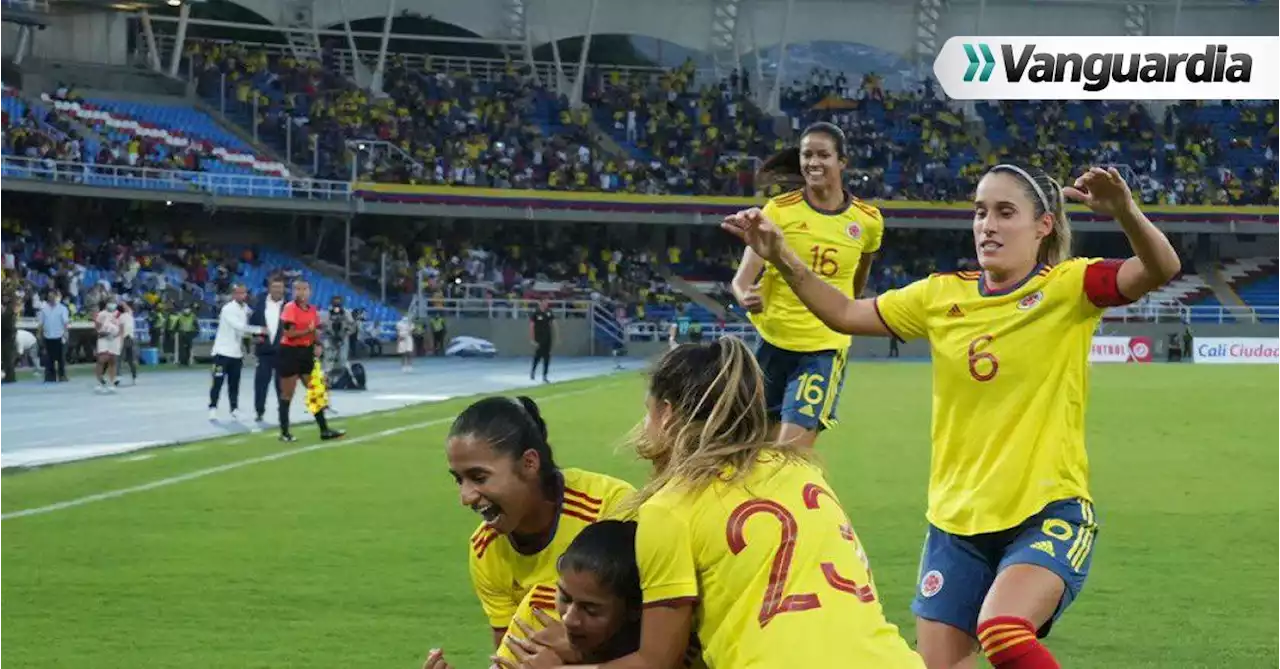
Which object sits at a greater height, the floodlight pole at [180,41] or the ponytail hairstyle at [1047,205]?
the floodlight pole at [180,41]

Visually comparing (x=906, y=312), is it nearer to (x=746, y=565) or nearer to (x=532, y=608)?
(x=532, y=608)

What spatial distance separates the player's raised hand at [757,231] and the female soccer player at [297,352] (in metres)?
16.2

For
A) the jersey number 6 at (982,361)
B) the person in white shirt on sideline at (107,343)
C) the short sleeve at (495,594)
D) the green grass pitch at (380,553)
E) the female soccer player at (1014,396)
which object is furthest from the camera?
the person in white shirt on sideline at (107,343)

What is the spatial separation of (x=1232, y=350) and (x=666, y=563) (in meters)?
54.8

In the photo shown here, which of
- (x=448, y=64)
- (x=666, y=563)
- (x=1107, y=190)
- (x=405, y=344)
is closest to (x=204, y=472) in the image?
(x=1107, y=190)

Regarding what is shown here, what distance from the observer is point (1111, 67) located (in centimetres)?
7412

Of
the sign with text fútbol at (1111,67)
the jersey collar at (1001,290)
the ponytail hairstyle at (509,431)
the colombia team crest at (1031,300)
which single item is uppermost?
the sign with text fútbol at (1111,67)

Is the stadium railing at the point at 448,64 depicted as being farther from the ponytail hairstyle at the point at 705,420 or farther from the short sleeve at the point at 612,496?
the ponytail hairstyle at the point at 705,420

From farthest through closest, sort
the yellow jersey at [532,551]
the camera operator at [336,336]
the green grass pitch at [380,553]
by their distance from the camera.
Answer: the camera operator at [336,336] → the green grass pitch at [380,553] → the yellow jersey at [532,551]

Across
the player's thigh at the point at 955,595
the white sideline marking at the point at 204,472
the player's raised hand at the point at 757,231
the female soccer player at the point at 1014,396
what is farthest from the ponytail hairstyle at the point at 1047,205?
the white sideline marking at the point at 204,472

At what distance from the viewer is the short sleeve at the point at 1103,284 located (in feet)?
19.4

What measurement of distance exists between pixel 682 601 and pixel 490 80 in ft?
211

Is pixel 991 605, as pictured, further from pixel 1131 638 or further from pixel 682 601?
pixel 1131 638

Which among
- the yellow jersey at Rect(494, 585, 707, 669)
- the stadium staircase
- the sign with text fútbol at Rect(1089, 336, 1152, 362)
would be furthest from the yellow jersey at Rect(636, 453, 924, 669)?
the stadium staircase
